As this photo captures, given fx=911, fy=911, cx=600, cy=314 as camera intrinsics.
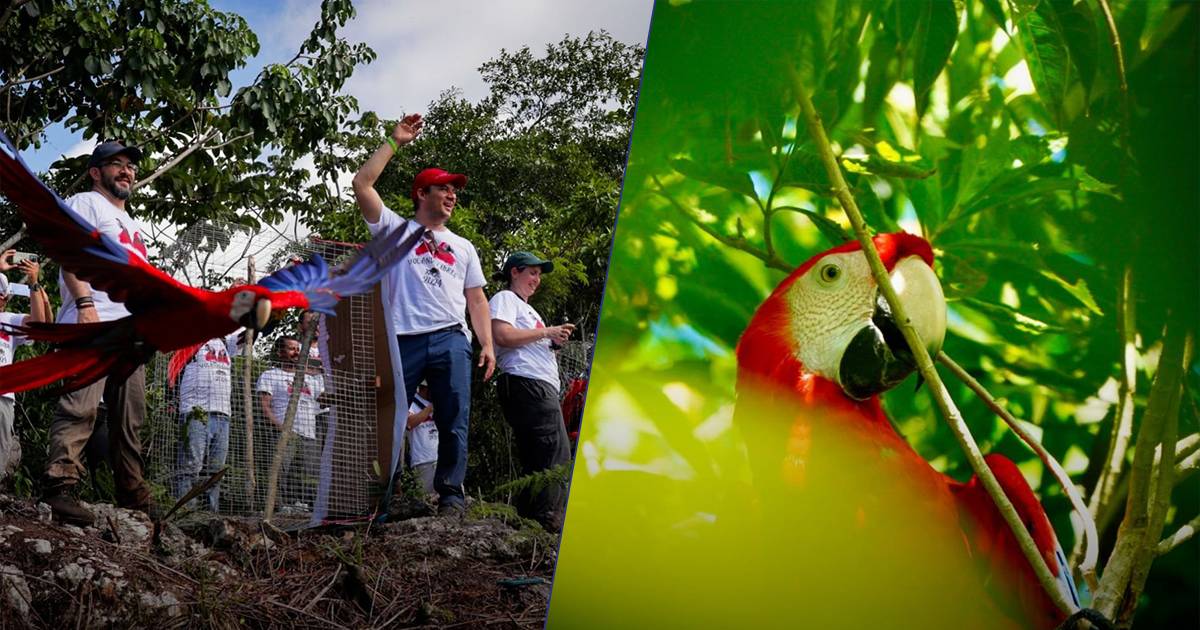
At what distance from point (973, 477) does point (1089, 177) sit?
0.52 metres

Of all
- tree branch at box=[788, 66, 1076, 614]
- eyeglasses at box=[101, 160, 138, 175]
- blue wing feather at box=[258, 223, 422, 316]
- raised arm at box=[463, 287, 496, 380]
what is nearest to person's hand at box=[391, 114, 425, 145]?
blue wing feather at box=[258, 223, 422, 316]

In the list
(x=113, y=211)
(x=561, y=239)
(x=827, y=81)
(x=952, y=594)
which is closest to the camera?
(x=952, y=594)

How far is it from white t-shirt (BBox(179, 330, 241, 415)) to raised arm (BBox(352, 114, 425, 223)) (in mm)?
989

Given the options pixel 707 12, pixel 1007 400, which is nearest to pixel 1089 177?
pixel 1007 400

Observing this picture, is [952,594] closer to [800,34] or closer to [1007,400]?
[1007,400]

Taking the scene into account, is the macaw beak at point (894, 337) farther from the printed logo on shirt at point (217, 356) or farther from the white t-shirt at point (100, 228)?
the printed logo on shirt at point (217, 356)

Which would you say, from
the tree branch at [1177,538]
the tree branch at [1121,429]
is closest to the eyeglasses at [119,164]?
the tree branch at [1121,429]

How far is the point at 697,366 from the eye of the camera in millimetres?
1521

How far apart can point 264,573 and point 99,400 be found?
118cm

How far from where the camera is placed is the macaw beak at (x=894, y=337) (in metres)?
1.48

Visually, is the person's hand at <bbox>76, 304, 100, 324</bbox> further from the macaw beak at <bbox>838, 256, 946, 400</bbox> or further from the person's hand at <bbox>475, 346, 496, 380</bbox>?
the macaw beak at <bbox>838, 256, 946, 400</bbox>

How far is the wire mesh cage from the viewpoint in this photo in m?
3.86

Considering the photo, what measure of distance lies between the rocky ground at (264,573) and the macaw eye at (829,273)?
1.83 meters

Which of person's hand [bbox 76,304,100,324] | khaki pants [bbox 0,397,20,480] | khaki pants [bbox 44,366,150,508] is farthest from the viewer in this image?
khaki pants [bbox 0,397,20,480]
